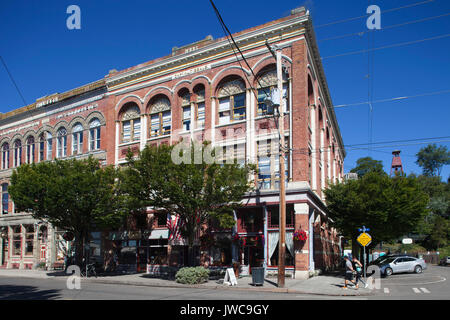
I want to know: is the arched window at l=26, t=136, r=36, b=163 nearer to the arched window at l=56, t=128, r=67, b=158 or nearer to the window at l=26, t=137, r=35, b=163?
the window at l=26, t=137, r=35, b=163

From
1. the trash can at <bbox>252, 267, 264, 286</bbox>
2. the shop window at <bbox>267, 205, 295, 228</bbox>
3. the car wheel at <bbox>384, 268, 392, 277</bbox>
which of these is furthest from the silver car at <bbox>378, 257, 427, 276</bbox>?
the trash can at <bbox>252, 267, 264, 286</bbox>

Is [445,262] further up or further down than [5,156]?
further down

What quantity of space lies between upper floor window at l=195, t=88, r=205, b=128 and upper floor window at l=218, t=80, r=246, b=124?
1508mm

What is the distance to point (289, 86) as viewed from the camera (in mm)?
25391

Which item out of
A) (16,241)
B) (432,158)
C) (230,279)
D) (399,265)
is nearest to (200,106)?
(230,279)

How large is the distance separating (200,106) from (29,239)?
2281cm

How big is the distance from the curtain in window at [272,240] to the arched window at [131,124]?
14180 millimetres

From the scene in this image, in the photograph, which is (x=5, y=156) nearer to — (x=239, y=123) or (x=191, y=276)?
(x=239, y=123)

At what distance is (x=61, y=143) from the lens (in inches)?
1459

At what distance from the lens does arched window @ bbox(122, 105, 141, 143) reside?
32531 millimetres

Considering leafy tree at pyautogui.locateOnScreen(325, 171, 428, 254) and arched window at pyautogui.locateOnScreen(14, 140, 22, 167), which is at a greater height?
arched window at pyautogui.locateOnScreen(14, 140, 22, 167)

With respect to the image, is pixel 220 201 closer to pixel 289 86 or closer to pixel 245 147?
pixel 245 147

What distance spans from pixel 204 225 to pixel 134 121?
11.6m

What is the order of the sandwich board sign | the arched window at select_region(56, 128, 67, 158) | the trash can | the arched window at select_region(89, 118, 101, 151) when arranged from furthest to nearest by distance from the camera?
1. the arched window at select_region(56, 128, 67, 158)
2. the arched window at select_region(89, 118, 101, 151)
3. the sandwich board sign
4. the trash can
